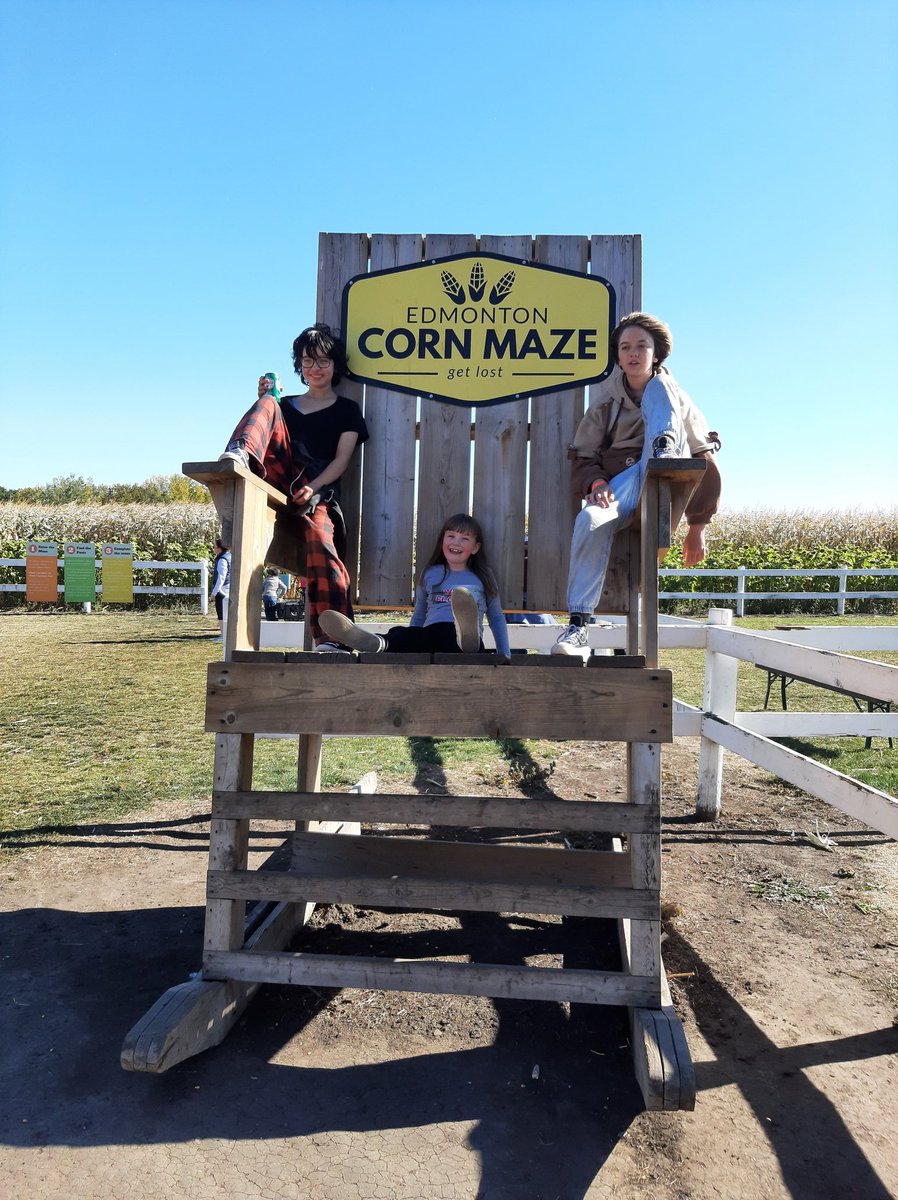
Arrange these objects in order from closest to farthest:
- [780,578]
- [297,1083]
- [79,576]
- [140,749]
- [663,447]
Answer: [297,1083] < [663,447] < [140,749] < [79,576] < [780,578]

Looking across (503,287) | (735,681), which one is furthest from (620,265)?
(735,681)

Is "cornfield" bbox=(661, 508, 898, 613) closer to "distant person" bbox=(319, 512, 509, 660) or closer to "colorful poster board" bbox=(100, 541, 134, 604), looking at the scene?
"colorful poster board" bbox=(100, 541, 134, 604)

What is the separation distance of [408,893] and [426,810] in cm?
25

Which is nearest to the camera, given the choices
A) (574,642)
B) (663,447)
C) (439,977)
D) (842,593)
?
(439,977)

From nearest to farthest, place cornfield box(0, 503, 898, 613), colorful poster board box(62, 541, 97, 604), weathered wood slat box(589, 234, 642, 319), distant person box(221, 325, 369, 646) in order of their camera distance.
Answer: distant person box(221, 325, 369, 646)
weathered wood slat box(589, 234, 642, 319)
colorful poster board box(62, 541, 97, 604)
cornfield box(0, 503, 898, 613)

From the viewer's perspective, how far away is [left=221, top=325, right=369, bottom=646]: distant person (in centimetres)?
314

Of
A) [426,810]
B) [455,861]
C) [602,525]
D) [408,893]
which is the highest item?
[602,525]

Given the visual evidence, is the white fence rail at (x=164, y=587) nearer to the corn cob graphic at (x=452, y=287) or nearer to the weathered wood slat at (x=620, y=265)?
the corn cob graphic at (x=452, y=287)

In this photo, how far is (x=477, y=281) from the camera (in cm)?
363

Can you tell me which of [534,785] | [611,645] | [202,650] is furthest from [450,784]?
[202,650]

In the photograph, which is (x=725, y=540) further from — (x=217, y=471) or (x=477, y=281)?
(x=217, y=471)

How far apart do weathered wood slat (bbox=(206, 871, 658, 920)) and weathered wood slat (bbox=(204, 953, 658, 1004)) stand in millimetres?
164

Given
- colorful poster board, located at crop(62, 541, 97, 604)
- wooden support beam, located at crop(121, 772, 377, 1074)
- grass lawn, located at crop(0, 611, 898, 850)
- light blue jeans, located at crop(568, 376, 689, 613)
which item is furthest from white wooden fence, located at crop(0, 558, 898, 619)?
wooden support beam, located at crop(121, 772, 377, 1074)

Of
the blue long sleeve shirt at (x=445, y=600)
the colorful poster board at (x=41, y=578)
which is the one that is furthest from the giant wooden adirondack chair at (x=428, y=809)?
the colorful poster board at (x=41, y=578)
